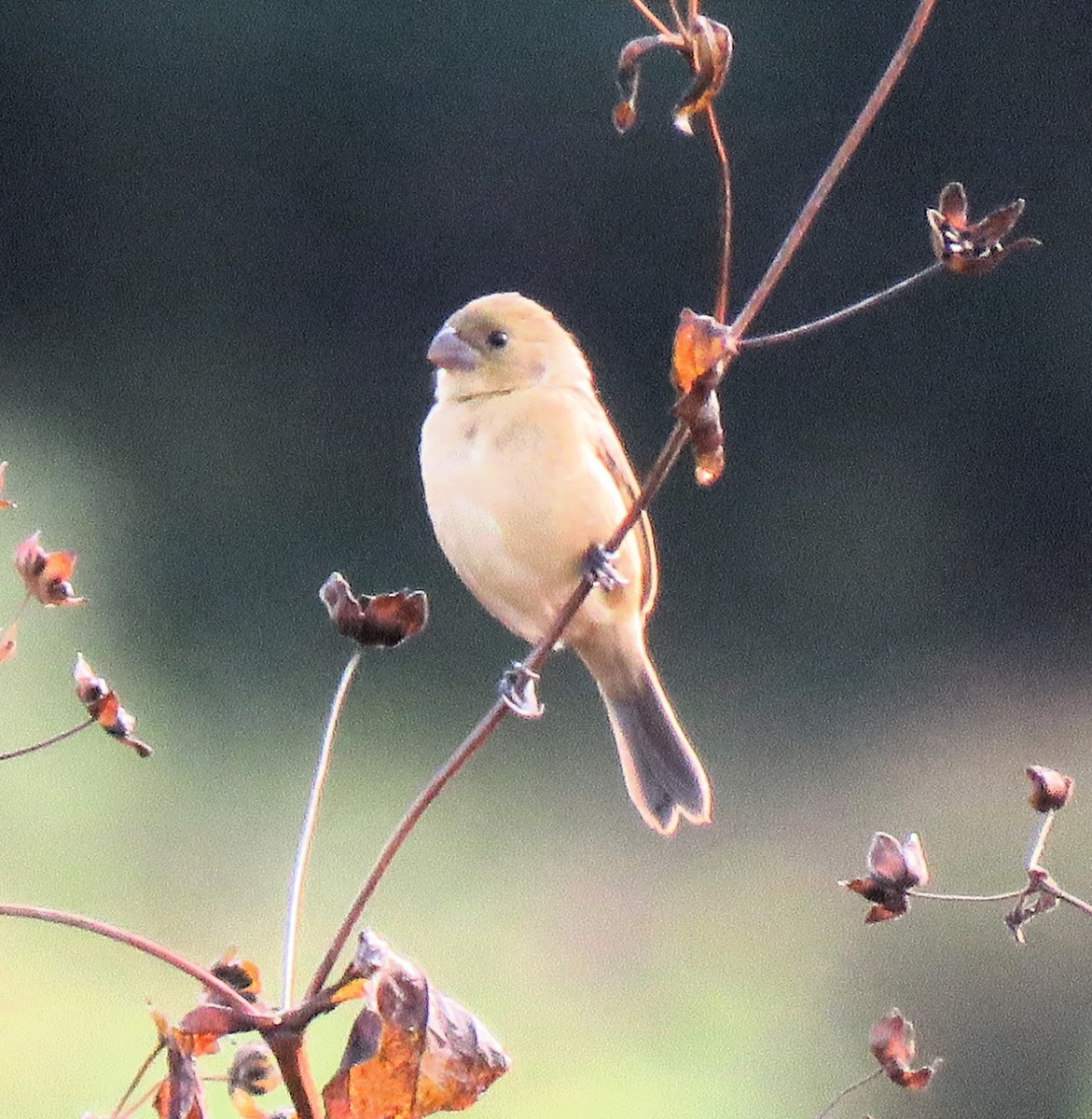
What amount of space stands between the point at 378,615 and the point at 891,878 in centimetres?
19

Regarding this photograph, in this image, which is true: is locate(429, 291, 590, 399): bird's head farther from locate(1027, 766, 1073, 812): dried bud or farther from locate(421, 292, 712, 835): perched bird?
locate(1027, 766, 1073, 812): dried bud

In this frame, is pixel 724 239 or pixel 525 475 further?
pixel 525 475

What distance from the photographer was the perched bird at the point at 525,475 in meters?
1.04

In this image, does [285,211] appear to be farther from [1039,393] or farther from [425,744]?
[1039,393]

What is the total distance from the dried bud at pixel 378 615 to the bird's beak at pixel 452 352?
19.1 inches

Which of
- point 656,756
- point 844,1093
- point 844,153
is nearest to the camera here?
point 844,153

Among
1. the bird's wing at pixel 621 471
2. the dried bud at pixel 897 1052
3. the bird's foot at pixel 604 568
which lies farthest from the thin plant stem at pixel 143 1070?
the bird's wing at pixel 621 471

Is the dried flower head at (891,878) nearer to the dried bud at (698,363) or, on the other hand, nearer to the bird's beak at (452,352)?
the dried bud at (698,363)

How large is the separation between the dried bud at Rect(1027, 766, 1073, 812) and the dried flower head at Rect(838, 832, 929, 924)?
50 mm

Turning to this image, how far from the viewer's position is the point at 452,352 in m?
1.06

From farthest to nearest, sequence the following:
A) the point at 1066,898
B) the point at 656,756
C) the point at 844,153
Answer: the point at 656,756 → the point at 1066,898 → the point at 844,153

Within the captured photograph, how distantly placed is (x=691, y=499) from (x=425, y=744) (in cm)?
61

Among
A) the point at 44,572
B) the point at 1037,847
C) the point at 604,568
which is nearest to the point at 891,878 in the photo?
the point at 1037,847

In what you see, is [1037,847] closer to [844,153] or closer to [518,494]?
[844,153]
